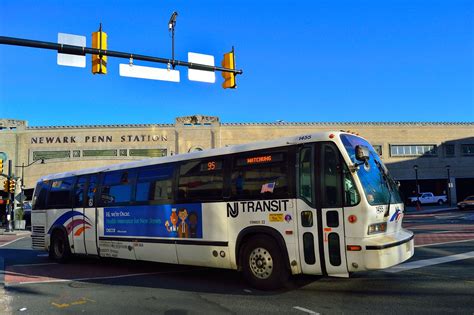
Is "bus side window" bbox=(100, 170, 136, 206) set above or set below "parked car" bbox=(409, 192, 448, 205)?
above

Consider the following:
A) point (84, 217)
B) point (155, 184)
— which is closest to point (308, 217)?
point (155, 184)

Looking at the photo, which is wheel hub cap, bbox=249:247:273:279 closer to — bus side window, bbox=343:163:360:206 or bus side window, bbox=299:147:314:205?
bus side window, bbox=299:147:314:205

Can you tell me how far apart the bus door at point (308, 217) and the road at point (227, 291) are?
0.56 meters

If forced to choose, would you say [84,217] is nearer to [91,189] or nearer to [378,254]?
Result: [91,189]

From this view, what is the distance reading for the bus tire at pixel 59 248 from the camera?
1307 cm

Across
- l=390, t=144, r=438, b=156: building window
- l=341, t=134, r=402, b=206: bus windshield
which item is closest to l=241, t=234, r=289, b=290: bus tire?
l=341, t=134, r=402, b=206: bus windshield

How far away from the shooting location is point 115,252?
36.8 ft

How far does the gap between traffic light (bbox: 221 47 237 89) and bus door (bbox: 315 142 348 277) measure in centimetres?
700

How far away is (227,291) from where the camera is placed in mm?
8094

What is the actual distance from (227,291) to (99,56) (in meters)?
Result: 7.26

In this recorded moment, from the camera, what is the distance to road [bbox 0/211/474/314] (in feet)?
22.2

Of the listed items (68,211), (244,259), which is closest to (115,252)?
(68,211)

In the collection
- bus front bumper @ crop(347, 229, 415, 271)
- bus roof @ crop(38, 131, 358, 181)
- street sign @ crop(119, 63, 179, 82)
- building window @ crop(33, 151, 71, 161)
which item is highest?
building window @ crop(33, 151, 71, 161)

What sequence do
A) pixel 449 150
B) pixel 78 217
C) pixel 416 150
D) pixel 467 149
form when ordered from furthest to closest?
pixel 467 149
pixel 449 150
pixel 416 150
pixel 78 217
